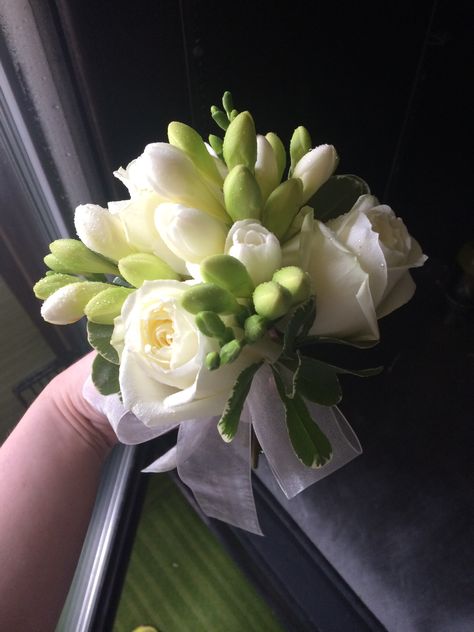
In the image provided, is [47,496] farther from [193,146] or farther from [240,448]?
[193,146]

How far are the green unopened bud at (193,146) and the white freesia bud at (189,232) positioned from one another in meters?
0.05

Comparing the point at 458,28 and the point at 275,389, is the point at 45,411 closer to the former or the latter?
the point at 275,389

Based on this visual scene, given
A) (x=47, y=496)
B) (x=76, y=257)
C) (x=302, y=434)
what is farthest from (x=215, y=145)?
(x=47, y=496)

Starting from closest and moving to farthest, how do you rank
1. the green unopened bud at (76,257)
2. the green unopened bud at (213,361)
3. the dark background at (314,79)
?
the green unopened bud at (213,361) < the green unopened bud at (76,257) < the dark background at (314,79)

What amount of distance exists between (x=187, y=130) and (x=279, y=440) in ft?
0.95

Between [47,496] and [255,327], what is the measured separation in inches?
15.5

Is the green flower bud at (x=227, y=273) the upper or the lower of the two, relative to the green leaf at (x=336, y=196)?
upper

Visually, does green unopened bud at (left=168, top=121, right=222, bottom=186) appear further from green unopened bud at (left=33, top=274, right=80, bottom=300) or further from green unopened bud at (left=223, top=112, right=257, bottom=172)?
green unopened bud at (left=33, top=274, right=80, bottom=300)

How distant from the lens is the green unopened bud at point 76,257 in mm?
446

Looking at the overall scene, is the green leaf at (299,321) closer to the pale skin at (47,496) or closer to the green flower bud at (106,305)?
the green flower bud at (106,305)

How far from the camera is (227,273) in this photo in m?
0.36

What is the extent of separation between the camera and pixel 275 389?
46cm

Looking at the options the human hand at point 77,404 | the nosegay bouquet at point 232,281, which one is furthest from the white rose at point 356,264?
the human hand at point 77,404

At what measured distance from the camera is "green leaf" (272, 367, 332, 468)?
16.8 inches
